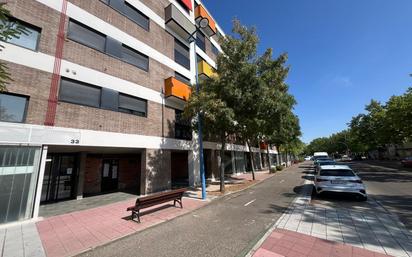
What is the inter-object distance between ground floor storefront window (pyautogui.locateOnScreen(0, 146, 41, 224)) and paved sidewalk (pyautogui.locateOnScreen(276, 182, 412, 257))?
910 cm

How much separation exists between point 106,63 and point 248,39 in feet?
28.8

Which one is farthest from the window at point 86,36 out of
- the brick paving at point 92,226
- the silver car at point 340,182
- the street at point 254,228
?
the silver car at point 340,182

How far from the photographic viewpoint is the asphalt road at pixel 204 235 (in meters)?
5.07

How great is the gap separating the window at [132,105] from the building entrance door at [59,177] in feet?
13.8

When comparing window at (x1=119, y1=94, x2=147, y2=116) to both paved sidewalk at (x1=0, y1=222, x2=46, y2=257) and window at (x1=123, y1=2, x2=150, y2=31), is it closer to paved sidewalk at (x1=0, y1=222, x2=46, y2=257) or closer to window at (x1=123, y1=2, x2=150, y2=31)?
window at (x1=123, y1=2, x2=150, y2=31)

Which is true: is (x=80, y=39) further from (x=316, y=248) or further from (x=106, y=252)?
(x=316, y=248)

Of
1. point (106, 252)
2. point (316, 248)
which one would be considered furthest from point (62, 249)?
point (316, 248)

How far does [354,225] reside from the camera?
6.51 m

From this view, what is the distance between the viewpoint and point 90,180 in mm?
13328

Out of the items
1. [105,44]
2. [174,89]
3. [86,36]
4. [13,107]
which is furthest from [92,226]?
[174,89]

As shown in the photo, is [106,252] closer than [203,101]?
Yes

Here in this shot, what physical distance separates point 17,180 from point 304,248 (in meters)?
9.62

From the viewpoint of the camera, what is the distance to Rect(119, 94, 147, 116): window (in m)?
11.7

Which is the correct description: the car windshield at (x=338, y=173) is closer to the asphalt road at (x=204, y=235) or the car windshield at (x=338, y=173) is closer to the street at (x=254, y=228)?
the street at (x=254, y=228)
